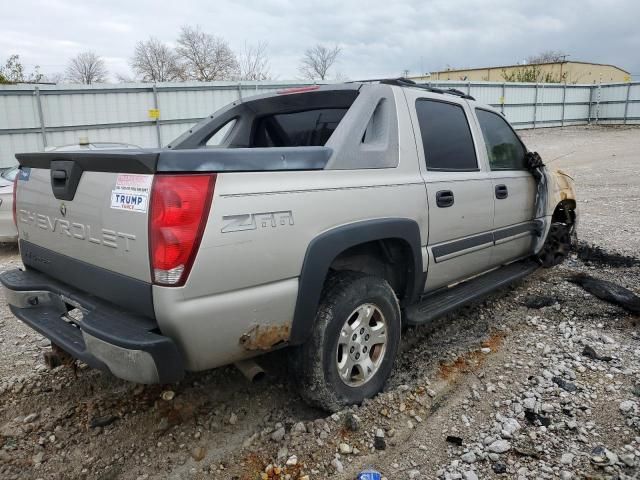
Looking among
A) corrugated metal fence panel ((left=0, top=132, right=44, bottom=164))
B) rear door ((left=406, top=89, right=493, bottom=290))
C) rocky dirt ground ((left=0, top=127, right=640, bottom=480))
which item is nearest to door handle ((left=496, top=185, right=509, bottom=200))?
rear door ((left=406, top=89, right=493, bottom=290))

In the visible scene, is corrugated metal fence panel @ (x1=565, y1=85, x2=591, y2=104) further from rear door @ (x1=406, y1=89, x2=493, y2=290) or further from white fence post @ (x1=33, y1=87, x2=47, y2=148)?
rear door @ (x1=406, y1=89, x2=493, y2=290)

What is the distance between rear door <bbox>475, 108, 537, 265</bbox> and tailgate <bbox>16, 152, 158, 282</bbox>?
2840 millimetres

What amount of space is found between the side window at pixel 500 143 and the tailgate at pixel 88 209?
2934 millimetres

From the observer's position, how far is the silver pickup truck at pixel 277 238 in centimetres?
215

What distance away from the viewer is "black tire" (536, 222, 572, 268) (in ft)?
17.4

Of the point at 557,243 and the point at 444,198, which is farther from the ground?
the point at 444,198

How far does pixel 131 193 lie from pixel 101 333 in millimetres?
639

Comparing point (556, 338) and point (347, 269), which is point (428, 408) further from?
point (556, 338)

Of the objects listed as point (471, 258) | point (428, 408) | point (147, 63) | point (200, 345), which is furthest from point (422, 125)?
point (147, 63)

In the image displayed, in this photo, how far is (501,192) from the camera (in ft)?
13.3

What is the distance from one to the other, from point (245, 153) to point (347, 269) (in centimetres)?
108

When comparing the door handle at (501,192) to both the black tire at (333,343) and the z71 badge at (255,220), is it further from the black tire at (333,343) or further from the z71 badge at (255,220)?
the z71 badge at (255,220)

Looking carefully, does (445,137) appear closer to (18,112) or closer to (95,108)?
(18,112)

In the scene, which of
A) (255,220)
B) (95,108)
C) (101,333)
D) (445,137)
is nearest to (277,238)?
(255,220)
